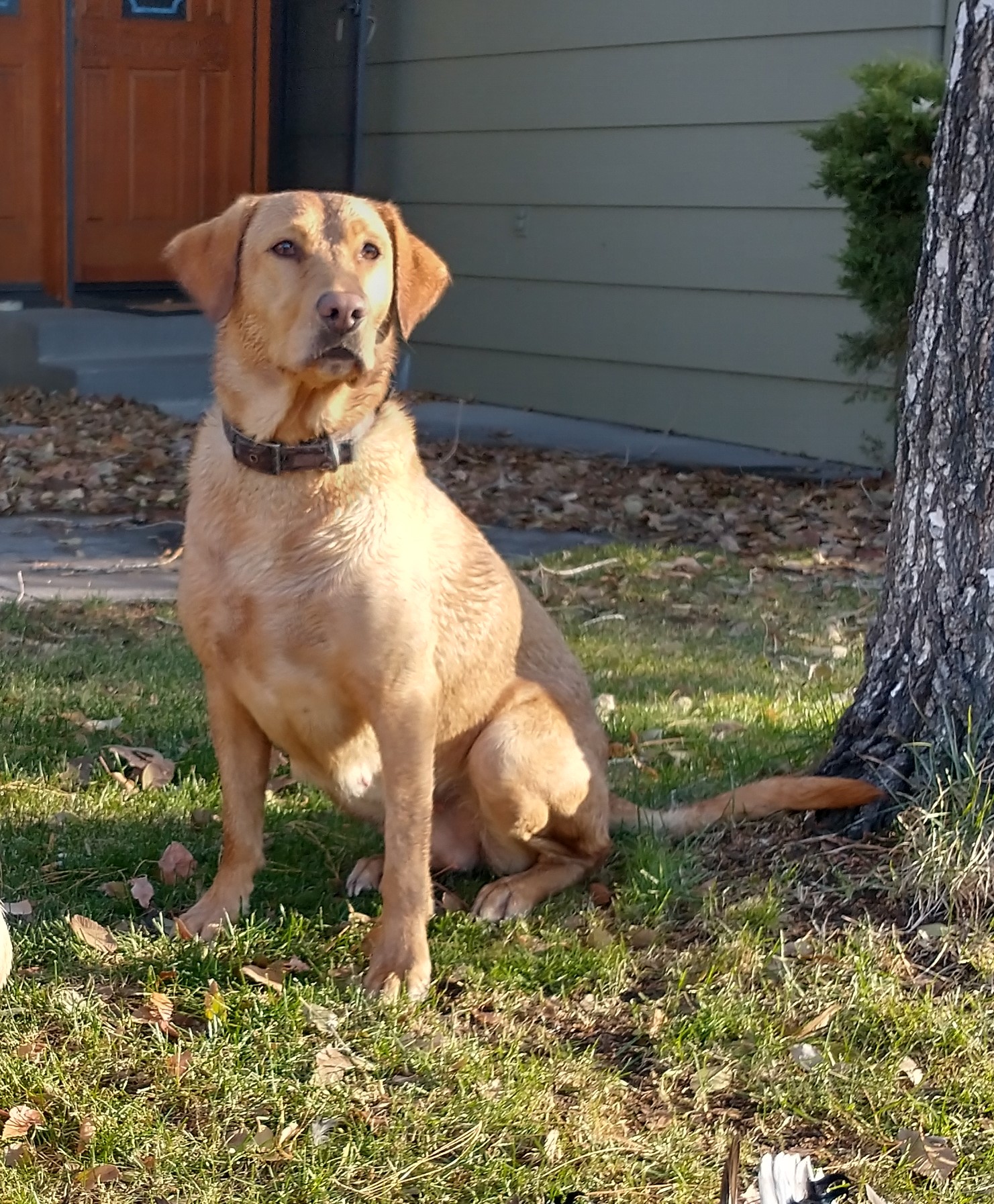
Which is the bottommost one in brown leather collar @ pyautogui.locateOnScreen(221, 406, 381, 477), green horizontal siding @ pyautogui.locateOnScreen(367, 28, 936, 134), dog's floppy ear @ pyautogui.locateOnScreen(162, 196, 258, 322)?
brown leather collar @ pyautogui.locateOnScreen(221, 406, 381, 477)

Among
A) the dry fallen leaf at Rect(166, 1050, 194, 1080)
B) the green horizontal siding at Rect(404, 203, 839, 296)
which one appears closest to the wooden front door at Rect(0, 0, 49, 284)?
the green horizontal siding at Rect(404, 203, 839, 296)

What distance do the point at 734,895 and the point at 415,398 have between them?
7.91 metres

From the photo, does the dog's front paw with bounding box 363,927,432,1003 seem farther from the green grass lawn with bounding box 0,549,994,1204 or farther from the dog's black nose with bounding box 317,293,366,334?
the dog's black nose with bounding box 317,293,366,334

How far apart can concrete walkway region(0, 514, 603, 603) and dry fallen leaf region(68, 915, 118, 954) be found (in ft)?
9.15

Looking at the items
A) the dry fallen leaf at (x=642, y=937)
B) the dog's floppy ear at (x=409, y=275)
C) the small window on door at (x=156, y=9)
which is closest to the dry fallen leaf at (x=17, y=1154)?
the dry fallen leaf at (x=642, y=937)

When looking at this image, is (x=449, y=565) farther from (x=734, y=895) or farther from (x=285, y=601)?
(x=734, y=895)

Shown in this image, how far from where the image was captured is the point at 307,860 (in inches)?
147

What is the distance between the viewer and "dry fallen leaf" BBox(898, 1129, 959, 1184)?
2564 millimetres

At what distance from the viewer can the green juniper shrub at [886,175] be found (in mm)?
6906

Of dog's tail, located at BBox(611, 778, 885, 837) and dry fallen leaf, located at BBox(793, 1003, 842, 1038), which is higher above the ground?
dog's tail, located at BBox(611, 778, 885, 837)

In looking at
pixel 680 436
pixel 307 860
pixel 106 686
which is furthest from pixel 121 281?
pixel 307 860

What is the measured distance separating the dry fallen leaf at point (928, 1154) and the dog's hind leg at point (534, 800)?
105 centimetres

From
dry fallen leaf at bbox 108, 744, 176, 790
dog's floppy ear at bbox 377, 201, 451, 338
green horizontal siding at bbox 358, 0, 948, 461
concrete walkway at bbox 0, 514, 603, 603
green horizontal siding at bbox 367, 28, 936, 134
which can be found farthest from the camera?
green horizontal siding at bbox 358, 0, 948, 461

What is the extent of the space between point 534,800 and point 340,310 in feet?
3.82
